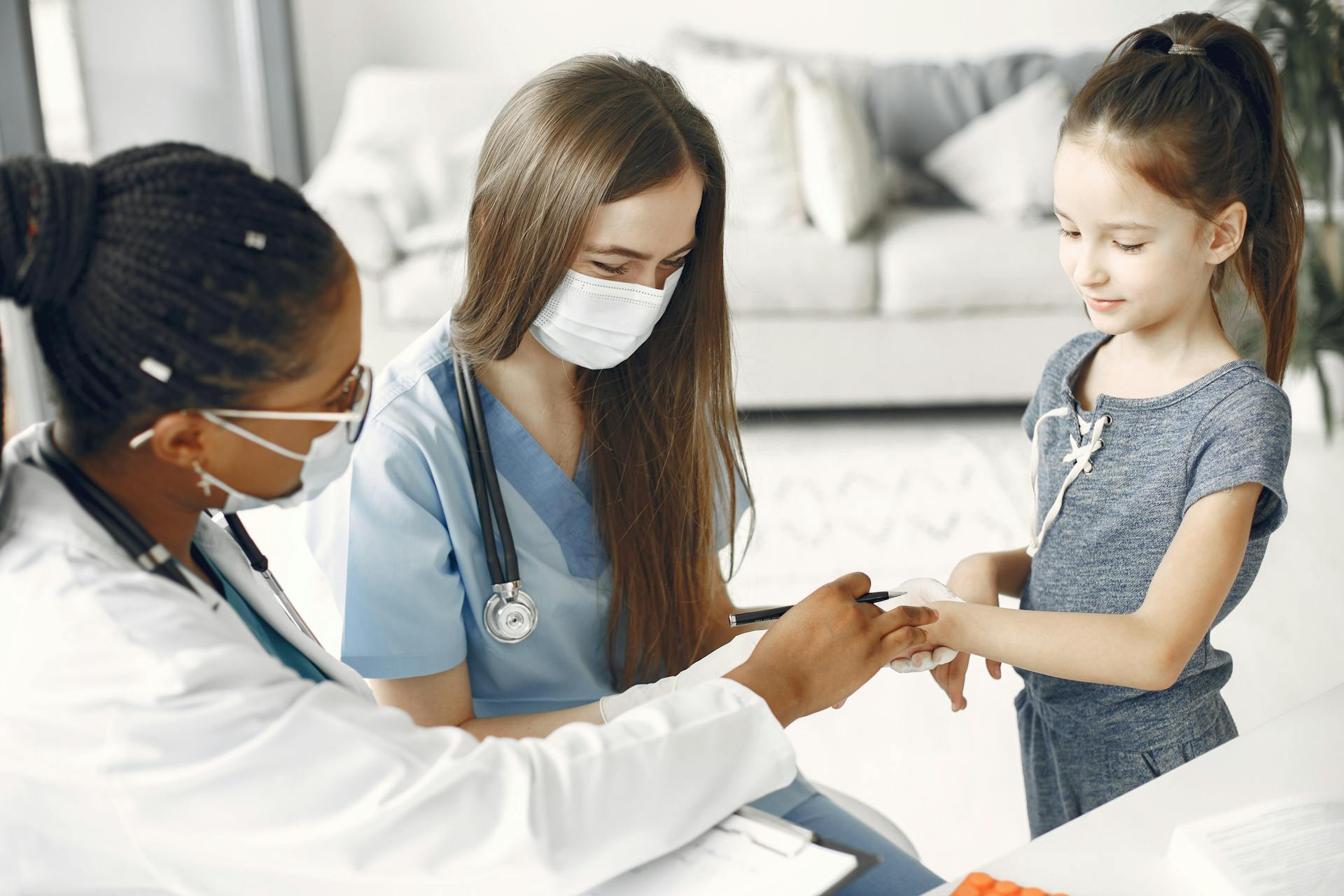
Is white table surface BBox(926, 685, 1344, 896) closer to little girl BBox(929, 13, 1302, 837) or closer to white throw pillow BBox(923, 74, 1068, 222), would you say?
little girl BBox(929, 13, 1302, 837)

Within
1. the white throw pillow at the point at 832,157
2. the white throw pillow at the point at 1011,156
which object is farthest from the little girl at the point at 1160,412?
the white throw pillow at the point at 1011,156

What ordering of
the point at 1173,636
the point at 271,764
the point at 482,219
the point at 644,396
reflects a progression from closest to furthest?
1. the point at 271,764
2. the point at 1173,636
3. the point at 482,219
4. the point at 644,396

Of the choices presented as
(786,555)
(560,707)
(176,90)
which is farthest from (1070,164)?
(176,90)

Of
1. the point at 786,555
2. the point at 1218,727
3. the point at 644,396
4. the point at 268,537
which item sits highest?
the point at 644,396

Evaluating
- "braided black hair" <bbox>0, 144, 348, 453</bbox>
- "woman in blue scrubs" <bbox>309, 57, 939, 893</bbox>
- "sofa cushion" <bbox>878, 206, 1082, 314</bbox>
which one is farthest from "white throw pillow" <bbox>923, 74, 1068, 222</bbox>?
"braided black hair" <bbox>0, 144, 348, 453</bbox>

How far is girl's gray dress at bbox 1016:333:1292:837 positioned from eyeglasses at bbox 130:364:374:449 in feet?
2.30

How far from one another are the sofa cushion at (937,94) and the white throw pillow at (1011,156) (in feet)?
0.38

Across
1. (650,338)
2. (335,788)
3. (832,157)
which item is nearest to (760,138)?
(832,157)

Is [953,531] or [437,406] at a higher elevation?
[437,406]

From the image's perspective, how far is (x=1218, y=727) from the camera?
1168 millimetres

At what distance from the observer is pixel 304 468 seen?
80 centimetres

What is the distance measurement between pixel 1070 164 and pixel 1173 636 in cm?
45

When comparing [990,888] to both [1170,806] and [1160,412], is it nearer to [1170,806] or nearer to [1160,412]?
[1170,806]

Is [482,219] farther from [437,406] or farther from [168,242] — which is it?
[168,242]
